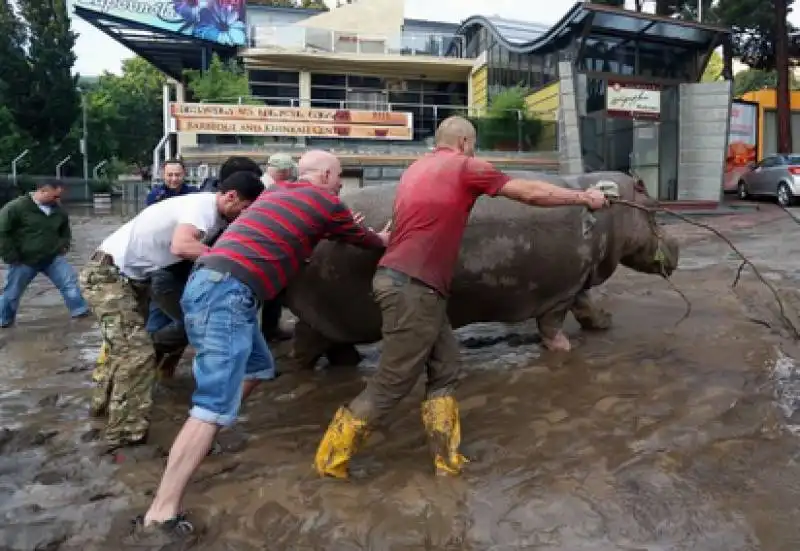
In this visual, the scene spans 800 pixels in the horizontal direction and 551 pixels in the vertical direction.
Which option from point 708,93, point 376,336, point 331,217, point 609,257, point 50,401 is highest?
point 708,93

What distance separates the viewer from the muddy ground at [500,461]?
3.22 meters

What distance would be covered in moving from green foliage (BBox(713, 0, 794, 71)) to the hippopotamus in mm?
23569

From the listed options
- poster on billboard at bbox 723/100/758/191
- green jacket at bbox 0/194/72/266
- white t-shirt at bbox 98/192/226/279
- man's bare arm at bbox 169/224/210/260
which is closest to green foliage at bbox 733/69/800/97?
poster on billboard at bbox 723/100/758/191

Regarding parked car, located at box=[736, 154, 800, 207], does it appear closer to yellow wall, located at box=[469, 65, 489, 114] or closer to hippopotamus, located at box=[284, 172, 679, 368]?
yellow wall, located at box=[469, 65, 489, 114]

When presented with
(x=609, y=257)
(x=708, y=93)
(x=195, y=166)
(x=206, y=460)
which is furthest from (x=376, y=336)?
(x=708, y=93)

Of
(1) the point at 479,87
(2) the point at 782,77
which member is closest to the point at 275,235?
(1) the point at 479,87

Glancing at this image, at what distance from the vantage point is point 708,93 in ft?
70.5

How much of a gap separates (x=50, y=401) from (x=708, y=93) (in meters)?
20.7

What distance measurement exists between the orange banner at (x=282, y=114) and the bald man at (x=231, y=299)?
52.0 ft

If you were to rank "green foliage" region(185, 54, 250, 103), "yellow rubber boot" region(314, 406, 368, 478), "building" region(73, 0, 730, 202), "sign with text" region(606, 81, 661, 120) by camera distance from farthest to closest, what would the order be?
"green foliage" region(185, 54, 250, 103), "sign with text" region(606, 81, 661, 120), "building" region(73, 0, 730, 202), "yellow rubber boot" region(314, 406, 368, 478)

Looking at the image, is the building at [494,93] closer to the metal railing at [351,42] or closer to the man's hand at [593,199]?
the metal railing at [351,42]

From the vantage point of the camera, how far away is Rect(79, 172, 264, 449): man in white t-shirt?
4.19 meters

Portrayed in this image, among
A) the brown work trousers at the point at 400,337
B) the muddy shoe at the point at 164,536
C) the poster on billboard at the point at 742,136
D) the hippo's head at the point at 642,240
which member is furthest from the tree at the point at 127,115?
the muddy shoe at the point at 164,536

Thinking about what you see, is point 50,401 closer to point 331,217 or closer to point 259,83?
point 331,217
